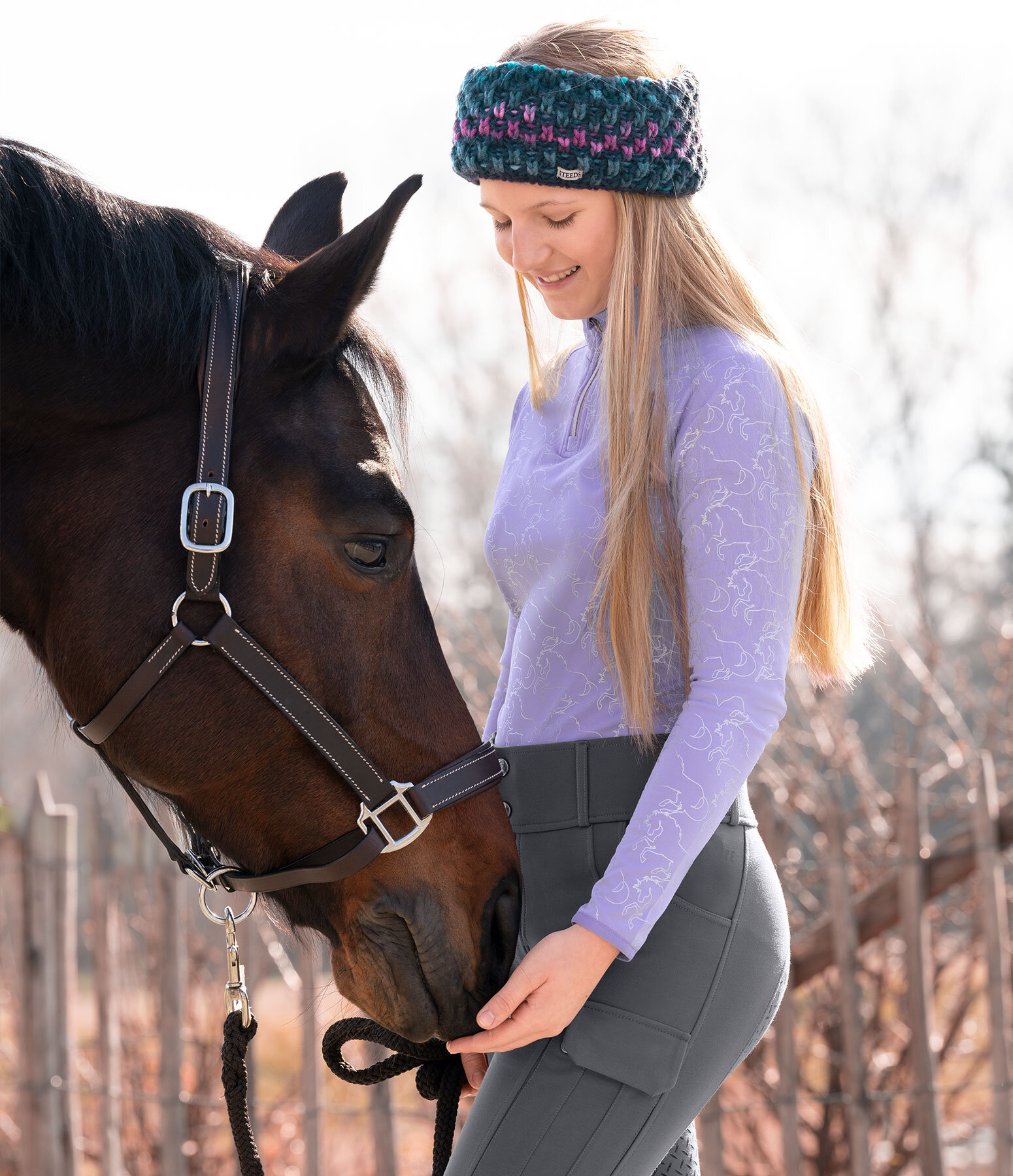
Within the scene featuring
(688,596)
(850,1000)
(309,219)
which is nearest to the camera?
(688,596)

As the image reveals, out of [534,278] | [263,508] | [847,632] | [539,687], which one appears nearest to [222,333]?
[263,508]

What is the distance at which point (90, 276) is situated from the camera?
4.55ft

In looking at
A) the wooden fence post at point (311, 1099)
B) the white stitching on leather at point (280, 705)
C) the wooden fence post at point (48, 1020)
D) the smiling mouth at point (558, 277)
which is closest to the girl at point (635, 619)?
the smiling mouth at point (558, 277)

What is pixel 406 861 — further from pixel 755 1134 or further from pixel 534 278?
pixel 755 1134

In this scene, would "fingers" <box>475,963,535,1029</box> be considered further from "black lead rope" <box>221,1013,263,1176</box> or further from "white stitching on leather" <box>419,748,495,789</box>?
"black lead rope" <box>221,1013,263,1176</box>

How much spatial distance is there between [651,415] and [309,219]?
802 mm

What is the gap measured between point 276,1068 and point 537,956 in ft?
29.0

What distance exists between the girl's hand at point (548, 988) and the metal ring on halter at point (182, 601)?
1.85 feet

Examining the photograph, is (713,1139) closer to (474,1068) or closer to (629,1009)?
(474,1068)

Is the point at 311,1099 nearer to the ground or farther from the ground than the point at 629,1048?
nearer to the ground

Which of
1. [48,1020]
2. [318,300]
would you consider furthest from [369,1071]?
[48,1020]

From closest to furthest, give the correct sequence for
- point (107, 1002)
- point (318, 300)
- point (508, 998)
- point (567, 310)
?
point (508, 998) < point (318, 300) < point (567, 310) < point (107, 1002)

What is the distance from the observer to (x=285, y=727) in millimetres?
1371

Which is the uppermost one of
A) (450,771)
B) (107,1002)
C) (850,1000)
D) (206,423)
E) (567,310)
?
(567,310)
